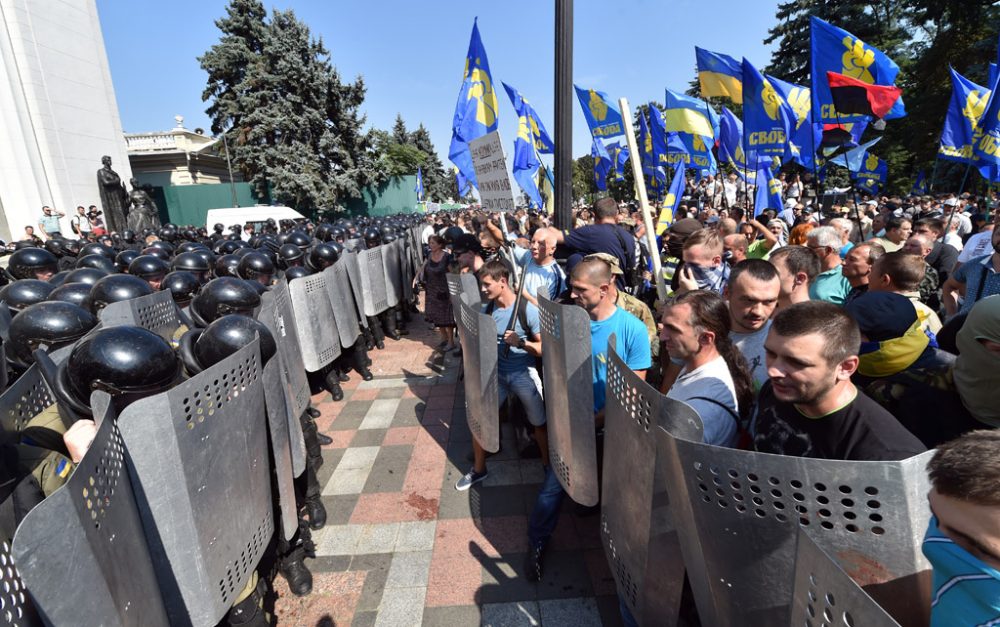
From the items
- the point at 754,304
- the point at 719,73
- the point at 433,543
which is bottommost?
the point at 433,543

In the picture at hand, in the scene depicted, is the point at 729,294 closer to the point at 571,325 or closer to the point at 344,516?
the point at 571,325

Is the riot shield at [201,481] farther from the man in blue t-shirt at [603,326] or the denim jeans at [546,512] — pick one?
the man in blue t-shirt at [603,326]

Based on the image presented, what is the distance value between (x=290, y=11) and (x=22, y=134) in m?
15.9

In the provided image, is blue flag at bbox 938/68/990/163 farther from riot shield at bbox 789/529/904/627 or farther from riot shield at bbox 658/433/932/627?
riot shield at bbox 789/529/904/627

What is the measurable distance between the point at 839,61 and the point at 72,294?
364 inches

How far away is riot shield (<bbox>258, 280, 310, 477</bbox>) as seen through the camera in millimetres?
3260

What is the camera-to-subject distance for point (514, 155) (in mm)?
7656

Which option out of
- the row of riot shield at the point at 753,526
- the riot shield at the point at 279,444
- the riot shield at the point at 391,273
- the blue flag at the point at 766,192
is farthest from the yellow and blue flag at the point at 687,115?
the riot shield at the point at 279,444

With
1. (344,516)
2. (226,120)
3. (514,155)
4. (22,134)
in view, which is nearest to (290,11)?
(226,120)

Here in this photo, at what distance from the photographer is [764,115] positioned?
25.6ft

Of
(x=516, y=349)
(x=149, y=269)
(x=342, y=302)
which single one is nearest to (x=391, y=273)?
(x=342, y=302)

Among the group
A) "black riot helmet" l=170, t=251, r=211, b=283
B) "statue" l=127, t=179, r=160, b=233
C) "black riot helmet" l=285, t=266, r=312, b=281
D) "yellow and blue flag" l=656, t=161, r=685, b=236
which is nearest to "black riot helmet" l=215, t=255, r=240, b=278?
"black riot helmet" l=170, t=251, r=211, b=283

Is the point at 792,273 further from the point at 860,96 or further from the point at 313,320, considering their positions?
the point at 860,96

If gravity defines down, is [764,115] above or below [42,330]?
above
